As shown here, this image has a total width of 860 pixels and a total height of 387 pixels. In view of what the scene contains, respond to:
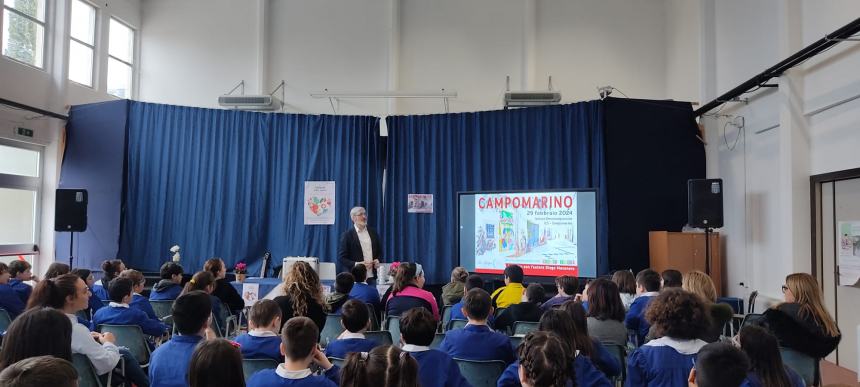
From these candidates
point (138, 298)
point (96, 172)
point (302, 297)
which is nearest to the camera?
point (302, 297)

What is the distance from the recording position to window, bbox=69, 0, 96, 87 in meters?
9.48

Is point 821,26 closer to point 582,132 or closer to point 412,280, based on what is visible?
point 582,132

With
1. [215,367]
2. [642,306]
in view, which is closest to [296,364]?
[215,367]

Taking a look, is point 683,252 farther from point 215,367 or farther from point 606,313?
point 215,367

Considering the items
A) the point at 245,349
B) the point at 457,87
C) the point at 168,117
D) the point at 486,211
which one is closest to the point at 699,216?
the point at 486,211

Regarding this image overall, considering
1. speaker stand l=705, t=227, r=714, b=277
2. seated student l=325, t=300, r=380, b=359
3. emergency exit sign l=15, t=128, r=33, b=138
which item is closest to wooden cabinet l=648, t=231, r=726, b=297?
speaker stand l=705, t=227, r=714, b=277

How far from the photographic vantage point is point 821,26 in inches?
227

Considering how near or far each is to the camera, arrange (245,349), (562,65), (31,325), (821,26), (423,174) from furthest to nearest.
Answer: (562,65) → (423,174) → (821,26) → (245,349) → (31,325)

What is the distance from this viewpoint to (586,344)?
281 centimetres

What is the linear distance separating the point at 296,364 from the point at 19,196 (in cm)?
871

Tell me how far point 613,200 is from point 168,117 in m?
7.14

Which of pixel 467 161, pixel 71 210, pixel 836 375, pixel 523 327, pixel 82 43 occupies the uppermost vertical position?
pixel 82 43

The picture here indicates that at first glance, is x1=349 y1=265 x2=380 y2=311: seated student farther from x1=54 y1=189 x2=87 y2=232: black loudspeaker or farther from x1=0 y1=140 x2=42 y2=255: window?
x1=0 y1=140 x2=42 y2=255: window

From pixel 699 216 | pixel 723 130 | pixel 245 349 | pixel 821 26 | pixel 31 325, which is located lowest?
pixel 245 349
